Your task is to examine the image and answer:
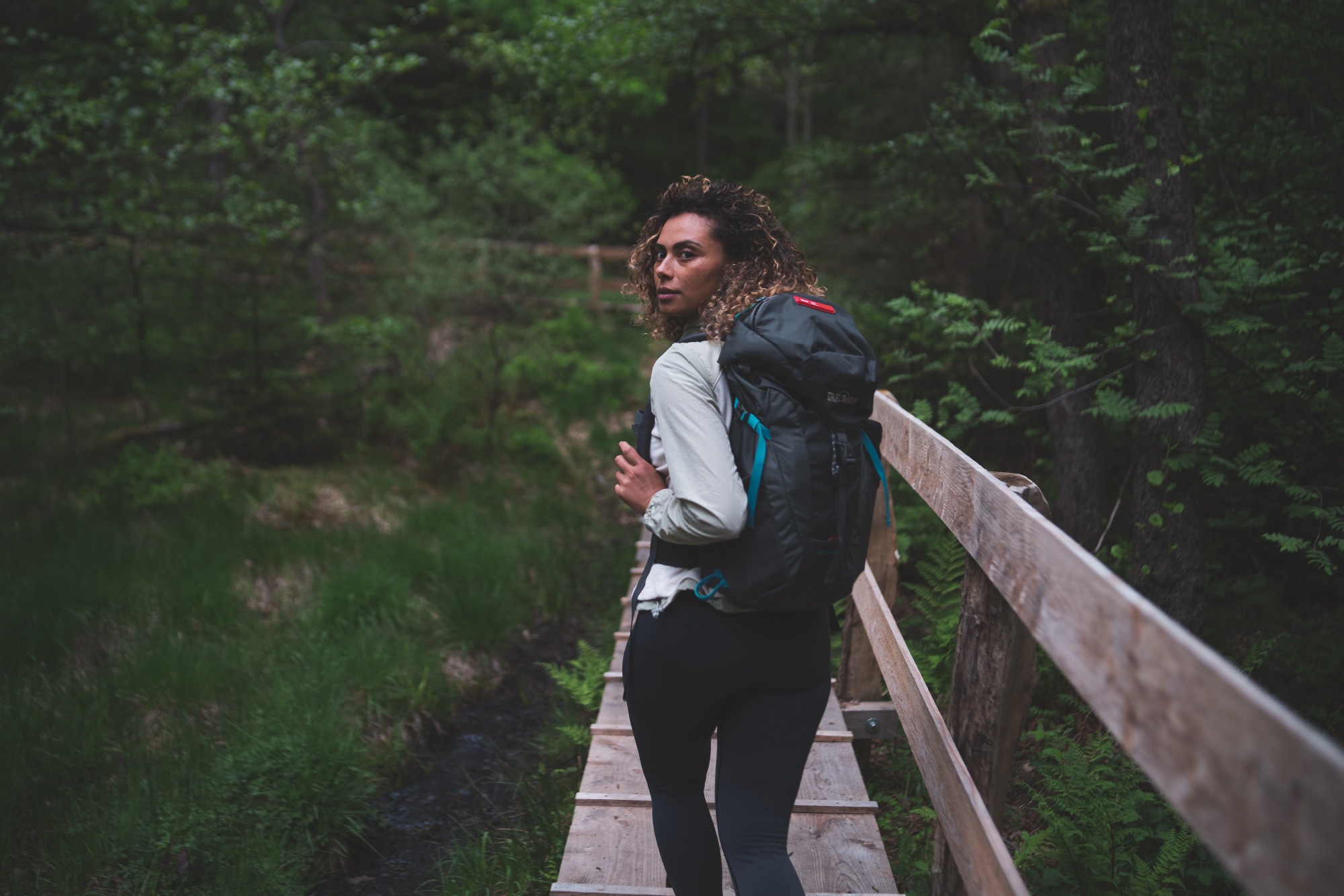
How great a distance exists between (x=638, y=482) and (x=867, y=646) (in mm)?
2074

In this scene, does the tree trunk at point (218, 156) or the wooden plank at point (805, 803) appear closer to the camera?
the wooden plank at point (805, 803)

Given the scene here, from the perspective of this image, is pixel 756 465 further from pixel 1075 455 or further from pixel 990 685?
pixel 1075 455

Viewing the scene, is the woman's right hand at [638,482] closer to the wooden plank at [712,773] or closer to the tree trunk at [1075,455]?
the wooden plank at [712,773]

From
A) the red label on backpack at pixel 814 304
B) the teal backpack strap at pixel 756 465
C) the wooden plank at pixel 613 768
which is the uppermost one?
the red label on backpack at pixel 814 304

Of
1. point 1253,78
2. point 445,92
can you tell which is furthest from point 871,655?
point 445,92

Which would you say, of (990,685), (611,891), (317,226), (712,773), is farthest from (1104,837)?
(317,226)

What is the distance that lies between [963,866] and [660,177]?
2187 centimetres

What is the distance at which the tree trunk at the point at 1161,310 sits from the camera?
3.53 metres

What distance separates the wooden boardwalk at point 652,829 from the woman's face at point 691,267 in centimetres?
150

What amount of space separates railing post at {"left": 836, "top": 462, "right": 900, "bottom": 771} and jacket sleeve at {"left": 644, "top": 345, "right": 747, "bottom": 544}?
1960 millimetres

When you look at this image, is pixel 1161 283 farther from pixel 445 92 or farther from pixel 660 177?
pixel 660 177

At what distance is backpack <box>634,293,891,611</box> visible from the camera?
1722mm

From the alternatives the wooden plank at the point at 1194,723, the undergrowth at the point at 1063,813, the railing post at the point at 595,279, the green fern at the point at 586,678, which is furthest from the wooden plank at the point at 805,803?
the railing post at the point at 595,279

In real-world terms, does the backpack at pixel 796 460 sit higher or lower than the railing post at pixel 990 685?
higher
